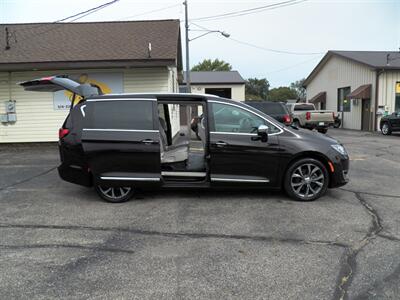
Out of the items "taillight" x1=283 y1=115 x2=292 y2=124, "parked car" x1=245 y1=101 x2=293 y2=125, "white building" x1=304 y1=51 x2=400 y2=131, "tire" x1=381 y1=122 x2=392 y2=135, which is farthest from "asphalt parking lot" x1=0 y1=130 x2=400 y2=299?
"white building" x1=304 y1=51 x2=400 y2=131

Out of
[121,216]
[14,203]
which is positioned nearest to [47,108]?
[14,203]

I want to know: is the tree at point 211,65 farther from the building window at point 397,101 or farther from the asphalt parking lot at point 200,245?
the asphalt parking lot at point 200,245

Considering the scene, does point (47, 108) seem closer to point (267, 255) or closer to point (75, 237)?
point (75, 237)

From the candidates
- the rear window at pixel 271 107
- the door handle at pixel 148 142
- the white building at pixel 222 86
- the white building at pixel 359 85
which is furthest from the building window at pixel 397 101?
the door handle at pixel 148 142

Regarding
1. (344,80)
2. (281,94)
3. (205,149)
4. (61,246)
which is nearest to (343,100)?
(344,80)

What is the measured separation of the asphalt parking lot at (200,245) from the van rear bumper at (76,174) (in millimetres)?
358

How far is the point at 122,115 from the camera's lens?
6.19 metres

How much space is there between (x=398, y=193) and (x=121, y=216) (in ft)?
16.3

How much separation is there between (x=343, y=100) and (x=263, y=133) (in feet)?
83.7

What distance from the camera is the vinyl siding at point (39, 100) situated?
550 inches

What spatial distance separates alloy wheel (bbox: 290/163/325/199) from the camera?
245 inches

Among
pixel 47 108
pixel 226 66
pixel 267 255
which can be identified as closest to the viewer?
pixel 267 255

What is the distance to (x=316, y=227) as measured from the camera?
16.4ft

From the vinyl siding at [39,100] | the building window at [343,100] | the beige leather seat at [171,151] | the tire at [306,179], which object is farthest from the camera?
the building window at [343,100]
